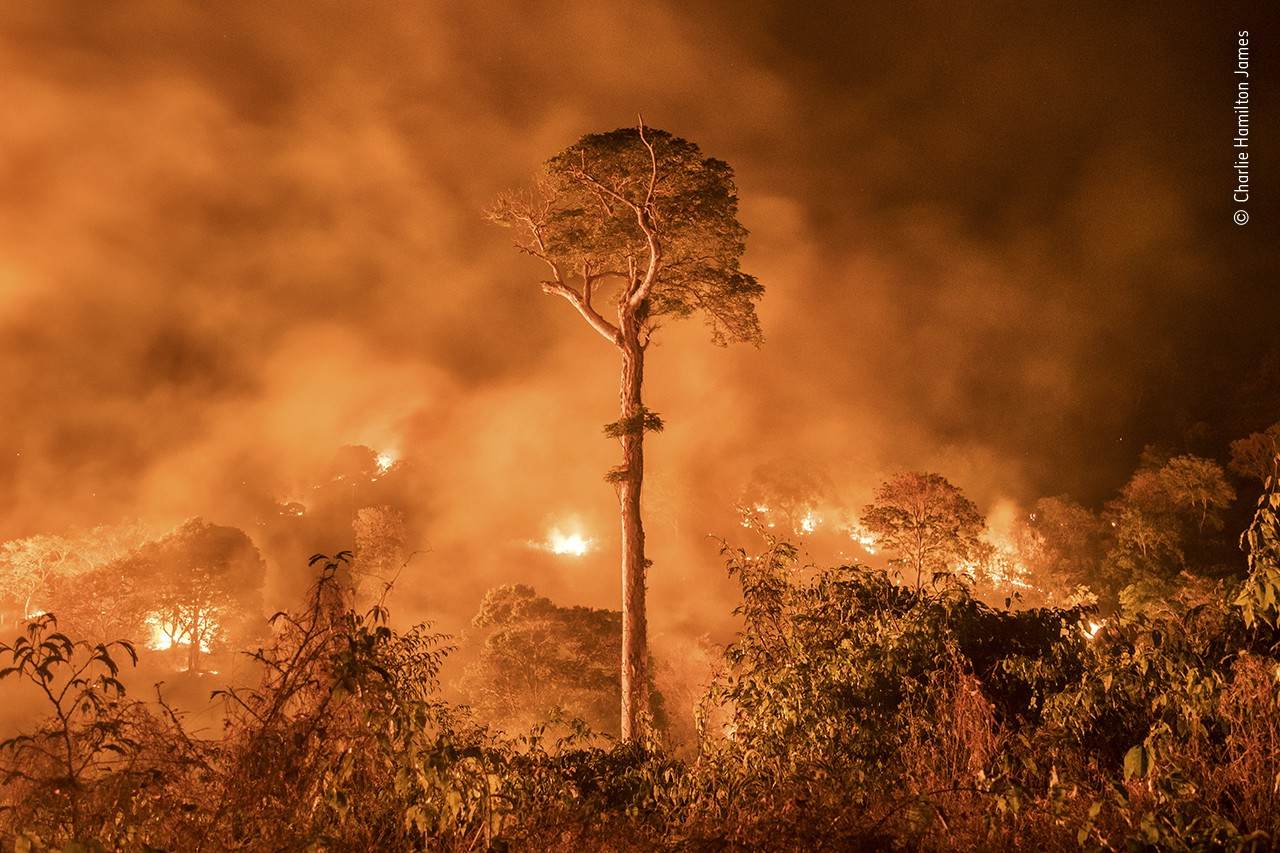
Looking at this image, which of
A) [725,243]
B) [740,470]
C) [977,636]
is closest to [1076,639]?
[977,636]

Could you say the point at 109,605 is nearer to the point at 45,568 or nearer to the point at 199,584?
the point at 199,584

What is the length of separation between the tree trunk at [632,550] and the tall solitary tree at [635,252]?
2cm

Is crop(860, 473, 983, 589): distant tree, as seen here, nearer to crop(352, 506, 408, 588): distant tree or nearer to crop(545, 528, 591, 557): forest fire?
crop(545, 528, 591, 557): forest fire

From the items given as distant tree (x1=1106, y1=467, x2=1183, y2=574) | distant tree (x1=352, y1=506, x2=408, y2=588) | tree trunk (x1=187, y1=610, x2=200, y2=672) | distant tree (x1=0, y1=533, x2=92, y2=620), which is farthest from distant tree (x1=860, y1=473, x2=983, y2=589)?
distant tree (x1=0, y1=533, x2=92, y2=620)

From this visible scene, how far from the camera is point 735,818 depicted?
19.6 feet

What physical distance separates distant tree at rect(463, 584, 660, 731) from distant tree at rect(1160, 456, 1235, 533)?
87.2 ft

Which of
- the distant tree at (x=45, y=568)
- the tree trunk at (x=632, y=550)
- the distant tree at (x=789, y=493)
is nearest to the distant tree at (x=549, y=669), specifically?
the tree trunk at (x=632, y=550)

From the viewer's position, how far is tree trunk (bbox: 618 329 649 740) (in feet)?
54.0

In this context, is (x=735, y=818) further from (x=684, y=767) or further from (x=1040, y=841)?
(x=684, y=767)

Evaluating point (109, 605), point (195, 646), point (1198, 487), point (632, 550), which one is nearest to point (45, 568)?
point (109, 605)

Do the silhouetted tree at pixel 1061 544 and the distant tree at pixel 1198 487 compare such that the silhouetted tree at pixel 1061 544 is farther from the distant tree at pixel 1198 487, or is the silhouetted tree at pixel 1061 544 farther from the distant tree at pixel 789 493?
the distant tree at pixel 789 493

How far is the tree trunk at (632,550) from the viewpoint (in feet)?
54.0

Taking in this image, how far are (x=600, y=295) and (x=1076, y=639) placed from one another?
1307 cm

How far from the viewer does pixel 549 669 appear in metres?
30.3
